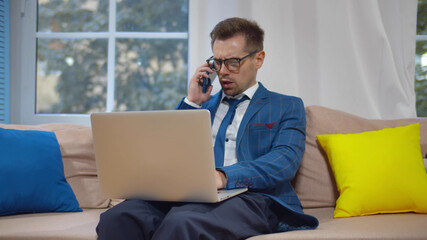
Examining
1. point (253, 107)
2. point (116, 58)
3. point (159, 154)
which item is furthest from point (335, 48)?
point (159, 154)

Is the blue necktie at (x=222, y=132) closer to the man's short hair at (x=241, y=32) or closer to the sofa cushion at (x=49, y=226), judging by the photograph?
the man's short hair at (x=241, y=32)

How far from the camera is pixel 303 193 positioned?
1775 mm

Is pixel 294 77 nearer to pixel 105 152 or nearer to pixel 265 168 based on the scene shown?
pixel 265 168

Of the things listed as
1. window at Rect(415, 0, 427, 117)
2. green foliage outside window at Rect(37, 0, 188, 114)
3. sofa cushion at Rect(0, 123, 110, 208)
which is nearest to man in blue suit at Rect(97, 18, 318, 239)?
sofa cushion at Rect(0, 123, 110, 208)

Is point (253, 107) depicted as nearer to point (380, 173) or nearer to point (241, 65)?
point (241, 65)

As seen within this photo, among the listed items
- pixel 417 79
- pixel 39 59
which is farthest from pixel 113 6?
pixel 417 79

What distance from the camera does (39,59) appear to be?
2.58 m

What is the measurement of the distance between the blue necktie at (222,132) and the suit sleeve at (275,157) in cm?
10

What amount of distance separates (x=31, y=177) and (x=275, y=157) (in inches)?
40.2

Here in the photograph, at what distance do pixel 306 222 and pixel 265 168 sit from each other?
239 millimetres

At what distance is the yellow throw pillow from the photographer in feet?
5.01

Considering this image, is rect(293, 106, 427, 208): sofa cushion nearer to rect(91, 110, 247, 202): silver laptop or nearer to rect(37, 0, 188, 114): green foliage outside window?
rect(91, 110, 247, 202): silver laptop

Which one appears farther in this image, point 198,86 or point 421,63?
point 421,63

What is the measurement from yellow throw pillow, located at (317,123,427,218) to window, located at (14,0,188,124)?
125 cm
